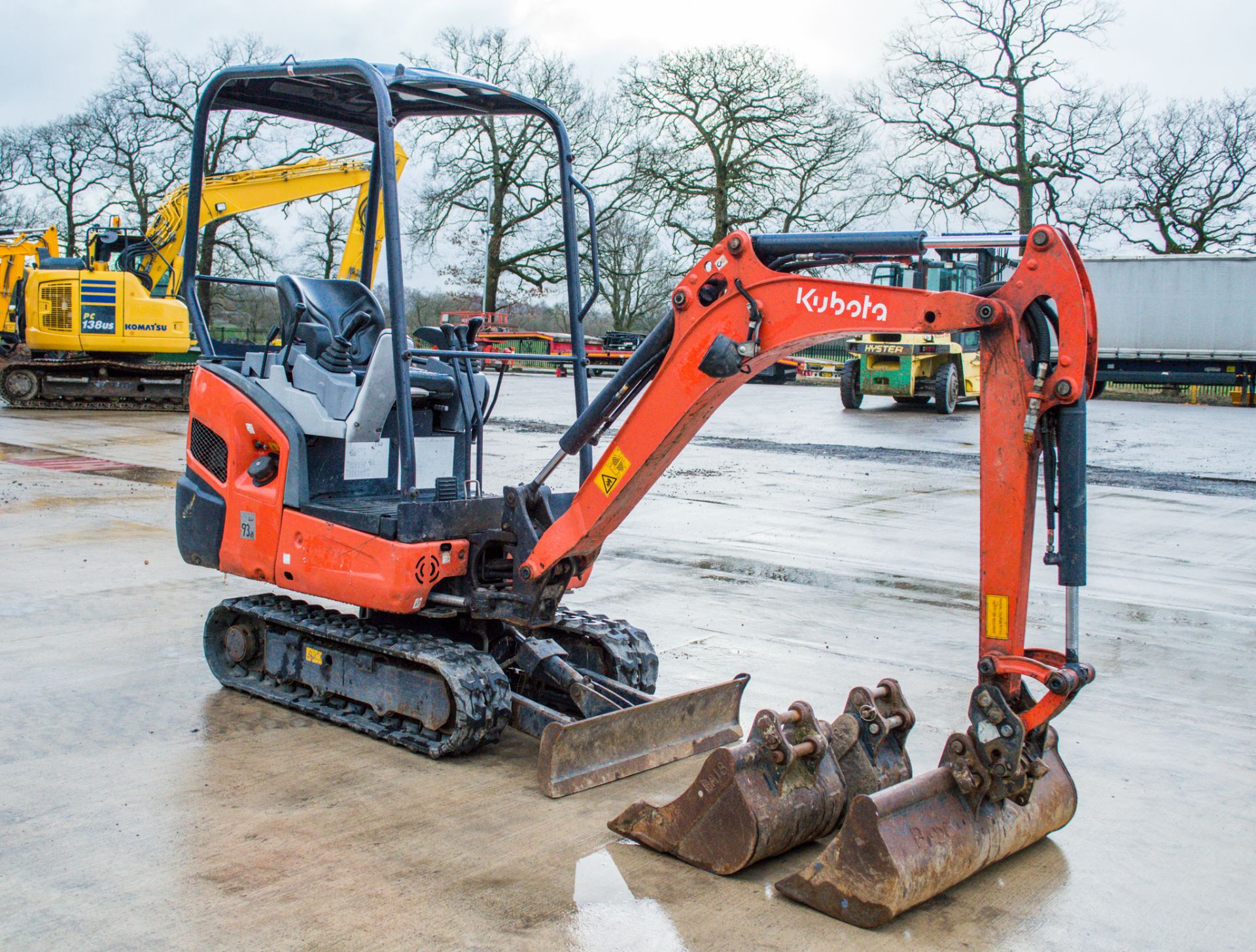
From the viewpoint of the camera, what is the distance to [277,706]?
18.7 feet

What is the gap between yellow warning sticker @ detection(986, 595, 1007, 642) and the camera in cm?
385

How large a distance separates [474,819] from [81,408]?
801 inches

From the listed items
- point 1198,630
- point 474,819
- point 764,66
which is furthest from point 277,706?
point 764,66

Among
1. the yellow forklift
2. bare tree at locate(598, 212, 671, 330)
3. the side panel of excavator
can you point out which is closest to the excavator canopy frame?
the side panel of excavator

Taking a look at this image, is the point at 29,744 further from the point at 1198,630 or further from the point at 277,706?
the point at 1198,630

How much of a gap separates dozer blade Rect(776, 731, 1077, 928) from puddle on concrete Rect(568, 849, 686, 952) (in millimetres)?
476

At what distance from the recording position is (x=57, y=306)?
22.1 metres

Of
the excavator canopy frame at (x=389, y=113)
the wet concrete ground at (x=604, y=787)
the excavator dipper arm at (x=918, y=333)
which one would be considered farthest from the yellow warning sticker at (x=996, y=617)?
the excavator canopy frame at (x=389, y=113)

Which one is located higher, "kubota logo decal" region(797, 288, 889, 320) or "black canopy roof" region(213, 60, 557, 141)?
"black canopy roof" region(213, 60, 557, 141)

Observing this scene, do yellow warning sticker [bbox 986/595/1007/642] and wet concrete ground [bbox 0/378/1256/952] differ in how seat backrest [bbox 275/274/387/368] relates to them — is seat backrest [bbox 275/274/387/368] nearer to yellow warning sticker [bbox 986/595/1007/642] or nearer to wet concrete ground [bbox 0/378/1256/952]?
wet concrete ground [bbox 0/378/1256/952]

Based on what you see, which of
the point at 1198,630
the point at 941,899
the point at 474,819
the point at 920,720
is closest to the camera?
the point at 941,899

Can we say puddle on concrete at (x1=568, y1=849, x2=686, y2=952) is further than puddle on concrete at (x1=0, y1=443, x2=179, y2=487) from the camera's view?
No

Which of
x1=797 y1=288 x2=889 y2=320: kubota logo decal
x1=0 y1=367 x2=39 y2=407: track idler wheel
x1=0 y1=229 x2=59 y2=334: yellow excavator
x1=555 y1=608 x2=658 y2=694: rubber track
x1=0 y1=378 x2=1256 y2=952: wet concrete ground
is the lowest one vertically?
x1=0 y1=378 x2=1256 y2=952: wet concrete ground

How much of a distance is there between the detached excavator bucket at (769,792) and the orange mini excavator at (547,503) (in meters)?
0.10
